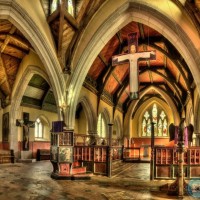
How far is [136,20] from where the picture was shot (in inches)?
→ 447

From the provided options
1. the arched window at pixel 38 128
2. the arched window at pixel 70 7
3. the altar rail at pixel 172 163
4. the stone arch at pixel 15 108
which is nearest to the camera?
the altar rail at pixel 172 163

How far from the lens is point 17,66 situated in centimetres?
1683

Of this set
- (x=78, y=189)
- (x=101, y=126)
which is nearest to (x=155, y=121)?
(x=101, y=126)

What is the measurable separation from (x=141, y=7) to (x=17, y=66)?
28.1 feet

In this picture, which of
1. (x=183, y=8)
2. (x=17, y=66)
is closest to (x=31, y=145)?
(x=17, y=66)

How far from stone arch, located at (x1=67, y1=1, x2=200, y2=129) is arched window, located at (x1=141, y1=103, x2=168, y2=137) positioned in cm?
1864

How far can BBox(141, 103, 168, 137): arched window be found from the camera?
29.7 meters

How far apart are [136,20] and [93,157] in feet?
17.1

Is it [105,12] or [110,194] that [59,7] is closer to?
[105,12]

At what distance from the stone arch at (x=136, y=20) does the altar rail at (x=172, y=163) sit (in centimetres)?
236

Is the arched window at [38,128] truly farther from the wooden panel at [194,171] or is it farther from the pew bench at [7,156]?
the wooden panel at [194,171]

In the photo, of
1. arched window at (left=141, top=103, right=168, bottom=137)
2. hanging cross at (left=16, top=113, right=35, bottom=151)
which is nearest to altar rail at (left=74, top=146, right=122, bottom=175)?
hanging cross at (left=16, top=113, right=35, bottom=151)

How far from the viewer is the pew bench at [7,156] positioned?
1636cm

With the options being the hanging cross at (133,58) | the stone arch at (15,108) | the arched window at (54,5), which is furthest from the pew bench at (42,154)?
the hanging cross at (133,58)
